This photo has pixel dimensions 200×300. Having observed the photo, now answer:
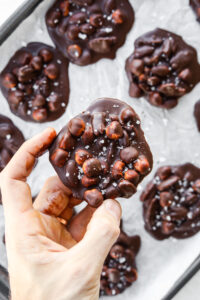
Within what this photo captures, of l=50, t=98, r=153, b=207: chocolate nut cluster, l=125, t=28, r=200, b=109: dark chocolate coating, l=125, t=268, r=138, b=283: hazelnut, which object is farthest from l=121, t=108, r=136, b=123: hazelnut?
l=125, t=268, r=138, b=283: hazelnut

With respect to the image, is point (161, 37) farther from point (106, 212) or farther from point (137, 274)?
point (137, 274)

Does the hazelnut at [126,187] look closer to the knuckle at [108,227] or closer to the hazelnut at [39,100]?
the knuckle at [108,227]

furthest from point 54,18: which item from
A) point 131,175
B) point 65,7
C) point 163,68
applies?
point 131,175

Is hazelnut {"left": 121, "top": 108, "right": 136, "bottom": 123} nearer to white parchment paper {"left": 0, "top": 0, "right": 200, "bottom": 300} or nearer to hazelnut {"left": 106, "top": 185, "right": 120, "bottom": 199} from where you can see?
hazelnut {"left": 106, "top": 185, "right": 120, "bottom": 199}

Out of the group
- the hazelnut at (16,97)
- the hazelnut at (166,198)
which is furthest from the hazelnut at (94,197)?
the hazelnut at (16,97)

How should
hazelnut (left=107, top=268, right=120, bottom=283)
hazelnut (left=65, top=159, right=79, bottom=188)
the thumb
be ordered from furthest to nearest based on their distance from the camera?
hazelnut (left=107, top=268, right=120, bottom=283), hazelnut (left=65, top=159, right=79, bottom=188), the thumb

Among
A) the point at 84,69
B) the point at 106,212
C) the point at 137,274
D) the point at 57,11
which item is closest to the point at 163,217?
the point at 137,274
